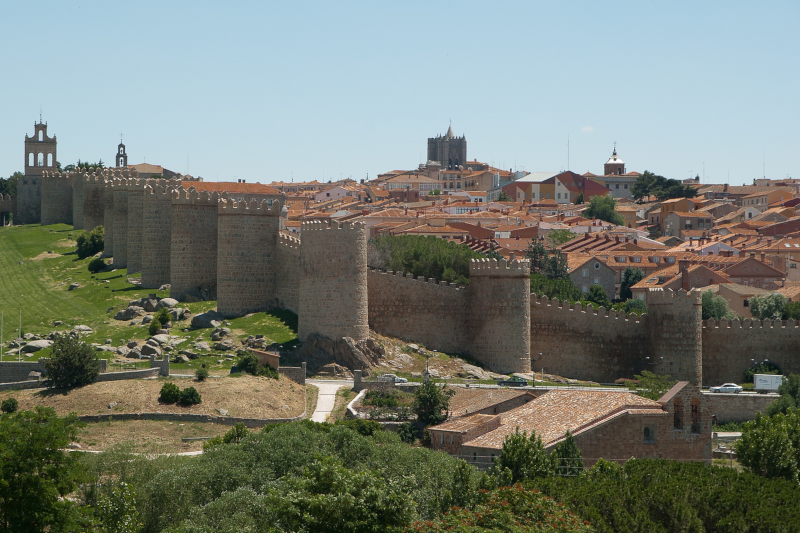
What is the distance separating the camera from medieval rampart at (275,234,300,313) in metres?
53.3

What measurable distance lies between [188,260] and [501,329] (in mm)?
12499

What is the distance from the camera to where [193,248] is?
5641cm

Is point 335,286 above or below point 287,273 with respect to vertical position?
below

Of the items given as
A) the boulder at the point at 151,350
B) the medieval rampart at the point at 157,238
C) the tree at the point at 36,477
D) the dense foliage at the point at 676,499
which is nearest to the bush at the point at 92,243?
the medieval rampart at the point at 157,238

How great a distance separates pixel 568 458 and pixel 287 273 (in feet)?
63.7

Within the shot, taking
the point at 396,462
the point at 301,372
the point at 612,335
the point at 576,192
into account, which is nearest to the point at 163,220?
the point at 301,372

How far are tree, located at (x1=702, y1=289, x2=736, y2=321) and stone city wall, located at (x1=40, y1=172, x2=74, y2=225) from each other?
1409 inches

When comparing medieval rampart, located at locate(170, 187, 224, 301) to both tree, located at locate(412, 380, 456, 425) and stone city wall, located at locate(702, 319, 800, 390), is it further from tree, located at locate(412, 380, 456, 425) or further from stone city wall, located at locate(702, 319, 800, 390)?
Answer: stone city wall, located at locate(702, 319, 800, 390)

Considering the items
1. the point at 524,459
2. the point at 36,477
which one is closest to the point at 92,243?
the point at 36,477

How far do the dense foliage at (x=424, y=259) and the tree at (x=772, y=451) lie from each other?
19.1m

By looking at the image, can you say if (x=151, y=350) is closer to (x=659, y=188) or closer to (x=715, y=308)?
(x=715, y=308)

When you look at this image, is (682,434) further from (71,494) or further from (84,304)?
(84,304)

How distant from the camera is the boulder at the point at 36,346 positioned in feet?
164

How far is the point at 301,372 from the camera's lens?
47.5 metres
